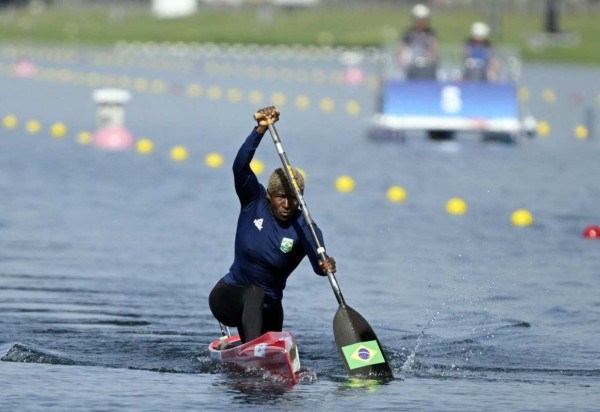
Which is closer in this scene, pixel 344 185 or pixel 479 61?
pixel 344 185

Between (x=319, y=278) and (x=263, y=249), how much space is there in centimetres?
461

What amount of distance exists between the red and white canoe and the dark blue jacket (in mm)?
472

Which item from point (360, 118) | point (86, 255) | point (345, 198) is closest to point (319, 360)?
point (86, 255)

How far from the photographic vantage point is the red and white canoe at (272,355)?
10945 millimetres

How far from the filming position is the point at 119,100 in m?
27.8

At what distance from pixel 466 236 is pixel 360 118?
1859cm

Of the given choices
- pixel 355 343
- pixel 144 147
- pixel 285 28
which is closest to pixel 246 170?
pixel 355 343

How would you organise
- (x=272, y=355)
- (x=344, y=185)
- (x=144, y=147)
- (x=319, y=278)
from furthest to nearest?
1. (x=144, y=147)
2. (x=344, y=185)
3. (x=319, y=278)
4. (x=272, y=355)

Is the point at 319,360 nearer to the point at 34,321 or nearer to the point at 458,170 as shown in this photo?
the point at 34,321

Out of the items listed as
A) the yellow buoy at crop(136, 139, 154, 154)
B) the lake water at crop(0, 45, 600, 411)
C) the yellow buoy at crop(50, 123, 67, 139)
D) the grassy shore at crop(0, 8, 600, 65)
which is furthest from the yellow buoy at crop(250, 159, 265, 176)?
the grassy shore at crop(0, 8, 600, 65)

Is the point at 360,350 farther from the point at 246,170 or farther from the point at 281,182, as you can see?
the point at 246,170

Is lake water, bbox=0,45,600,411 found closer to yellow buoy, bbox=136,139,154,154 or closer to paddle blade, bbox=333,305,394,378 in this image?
paddle blade, bbox=333,305,394,378

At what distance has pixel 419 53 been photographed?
1158 inches

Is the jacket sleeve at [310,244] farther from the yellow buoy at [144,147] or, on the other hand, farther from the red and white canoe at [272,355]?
the yellow buoy at [144,147]
